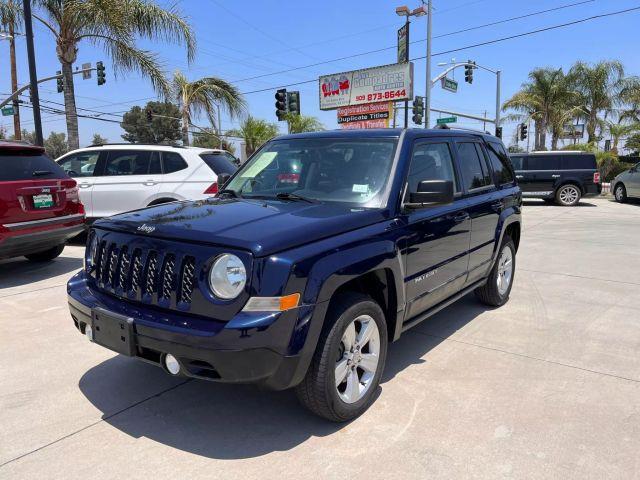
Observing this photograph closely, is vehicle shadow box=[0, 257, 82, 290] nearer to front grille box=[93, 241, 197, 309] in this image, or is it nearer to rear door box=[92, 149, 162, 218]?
rear door box=[92, 149, 162, 218]

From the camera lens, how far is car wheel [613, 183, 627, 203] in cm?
1925

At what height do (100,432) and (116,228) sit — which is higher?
(116,228)

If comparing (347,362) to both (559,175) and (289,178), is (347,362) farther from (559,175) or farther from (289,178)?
(559,175)

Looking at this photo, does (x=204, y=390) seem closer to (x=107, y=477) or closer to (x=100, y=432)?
(x=100, y=432)

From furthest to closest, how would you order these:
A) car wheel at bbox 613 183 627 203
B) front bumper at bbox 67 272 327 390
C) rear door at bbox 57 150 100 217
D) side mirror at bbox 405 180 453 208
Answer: car wheel at bbox 613 183 627 203, rear door at bbox 57 150 100 217, side mirror at bbox 405 180 453 208, front bumper at bbox 67 272 327 390

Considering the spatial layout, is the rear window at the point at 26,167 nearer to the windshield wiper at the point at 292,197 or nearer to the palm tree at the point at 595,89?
the windshield wiper at the point at 292,197

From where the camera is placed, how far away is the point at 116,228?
3209mm

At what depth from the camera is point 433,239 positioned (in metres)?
3.88

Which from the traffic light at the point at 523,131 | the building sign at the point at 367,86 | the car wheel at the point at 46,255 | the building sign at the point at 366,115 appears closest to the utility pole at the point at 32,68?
the car wheel at the point at 46,255

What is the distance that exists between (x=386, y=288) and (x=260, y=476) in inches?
55.2

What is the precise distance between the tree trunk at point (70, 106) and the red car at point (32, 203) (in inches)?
356

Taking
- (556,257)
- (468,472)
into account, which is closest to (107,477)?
(468,472)

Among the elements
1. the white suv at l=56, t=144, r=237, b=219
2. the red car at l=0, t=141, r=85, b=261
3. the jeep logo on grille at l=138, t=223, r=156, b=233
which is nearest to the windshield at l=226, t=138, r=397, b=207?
the jeep logo on grille at l=138, t=223, r=156, b=233

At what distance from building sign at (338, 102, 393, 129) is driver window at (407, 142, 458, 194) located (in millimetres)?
21978
